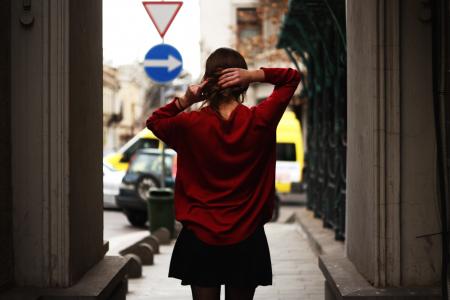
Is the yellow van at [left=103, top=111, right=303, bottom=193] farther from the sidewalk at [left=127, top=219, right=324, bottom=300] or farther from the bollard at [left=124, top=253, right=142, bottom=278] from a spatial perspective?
the bollard at [left=124, top=253, right=142, bottom=278]

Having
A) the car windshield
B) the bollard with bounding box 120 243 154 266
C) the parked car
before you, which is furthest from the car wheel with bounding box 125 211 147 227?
the bollard with bounding box 120 243 154 266

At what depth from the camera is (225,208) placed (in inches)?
131

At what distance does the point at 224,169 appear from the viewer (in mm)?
3324

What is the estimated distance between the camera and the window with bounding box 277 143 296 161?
26.1 metres

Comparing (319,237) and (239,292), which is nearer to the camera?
(239,292)

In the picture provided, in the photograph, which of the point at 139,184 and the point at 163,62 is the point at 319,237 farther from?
the point at 139,184

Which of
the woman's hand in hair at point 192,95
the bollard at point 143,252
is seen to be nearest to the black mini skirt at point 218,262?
the woman's hand in hair at point 192,95

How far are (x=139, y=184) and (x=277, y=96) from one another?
46.8ft

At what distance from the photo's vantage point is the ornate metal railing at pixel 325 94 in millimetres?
10023

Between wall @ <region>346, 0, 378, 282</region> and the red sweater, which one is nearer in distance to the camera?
the red sweater

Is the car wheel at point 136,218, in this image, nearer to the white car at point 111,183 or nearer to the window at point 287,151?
the white car at point 111,183

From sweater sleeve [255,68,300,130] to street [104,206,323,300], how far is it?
12.3ft

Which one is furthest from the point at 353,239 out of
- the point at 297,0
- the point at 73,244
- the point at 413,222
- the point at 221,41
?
the point at 221,41

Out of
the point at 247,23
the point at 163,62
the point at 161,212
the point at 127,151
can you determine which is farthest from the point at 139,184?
the point at 247,23
